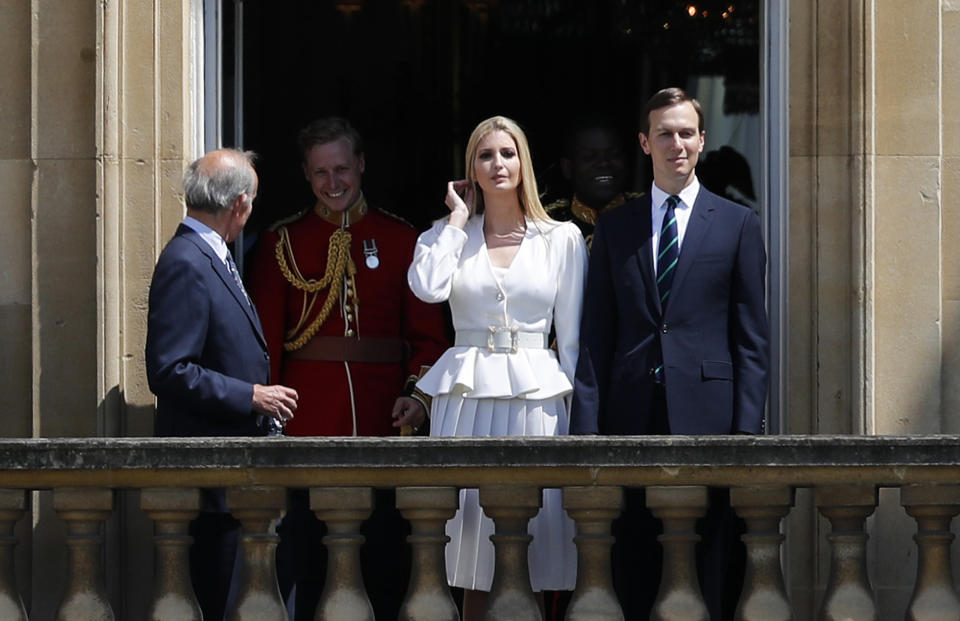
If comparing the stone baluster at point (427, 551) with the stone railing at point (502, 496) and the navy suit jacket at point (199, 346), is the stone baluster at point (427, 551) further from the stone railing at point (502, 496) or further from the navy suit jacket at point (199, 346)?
the navy suit jacket at point (199, 346)

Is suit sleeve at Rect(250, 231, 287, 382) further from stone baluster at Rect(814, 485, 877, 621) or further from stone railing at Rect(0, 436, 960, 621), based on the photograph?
stone baluster at Rect(814, 485, 877, 621)

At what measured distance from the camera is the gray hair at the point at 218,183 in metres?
6.60

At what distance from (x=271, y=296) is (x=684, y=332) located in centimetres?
153

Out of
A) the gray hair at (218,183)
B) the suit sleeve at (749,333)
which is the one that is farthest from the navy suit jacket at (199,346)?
the suit sleeve at (749,333)

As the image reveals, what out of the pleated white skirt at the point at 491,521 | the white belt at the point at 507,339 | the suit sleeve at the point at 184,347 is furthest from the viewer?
the white belt at the point at 507,339

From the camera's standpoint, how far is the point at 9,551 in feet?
19.9

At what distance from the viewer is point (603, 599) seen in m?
5.98

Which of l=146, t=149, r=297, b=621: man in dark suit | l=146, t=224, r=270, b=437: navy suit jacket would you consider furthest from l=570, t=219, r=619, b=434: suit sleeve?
l=146, t=224, r=270, b=437: navy suit jacket

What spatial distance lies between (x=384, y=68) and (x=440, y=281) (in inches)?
148

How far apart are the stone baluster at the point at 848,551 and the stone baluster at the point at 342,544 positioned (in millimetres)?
1288

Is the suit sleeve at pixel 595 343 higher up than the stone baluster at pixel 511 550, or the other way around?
the suit sleeve at pixel 595 343

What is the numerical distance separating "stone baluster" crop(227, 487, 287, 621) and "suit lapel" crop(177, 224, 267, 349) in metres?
0.77

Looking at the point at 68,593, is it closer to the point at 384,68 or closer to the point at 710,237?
the point at 710,237

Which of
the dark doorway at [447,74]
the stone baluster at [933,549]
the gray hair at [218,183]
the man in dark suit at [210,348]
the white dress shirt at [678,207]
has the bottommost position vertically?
the stone baluster at [933,549]
